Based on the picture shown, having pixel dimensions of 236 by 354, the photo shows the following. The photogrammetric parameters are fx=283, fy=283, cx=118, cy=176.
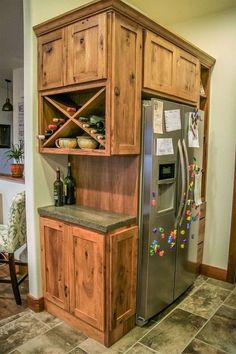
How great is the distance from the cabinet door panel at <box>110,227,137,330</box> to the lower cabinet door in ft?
0.25

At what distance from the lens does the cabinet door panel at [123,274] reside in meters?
2.01

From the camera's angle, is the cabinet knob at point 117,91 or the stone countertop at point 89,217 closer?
the cabinet knob at point 117,91

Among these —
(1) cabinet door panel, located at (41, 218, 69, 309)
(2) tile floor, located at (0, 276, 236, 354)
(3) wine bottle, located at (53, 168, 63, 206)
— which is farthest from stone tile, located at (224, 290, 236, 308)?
(3) wine bottle, located at (53, 168, 63, 206)

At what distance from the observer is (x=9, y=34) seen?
3.62 meters

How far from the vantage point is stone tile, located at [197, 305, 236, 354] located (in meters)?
2.09

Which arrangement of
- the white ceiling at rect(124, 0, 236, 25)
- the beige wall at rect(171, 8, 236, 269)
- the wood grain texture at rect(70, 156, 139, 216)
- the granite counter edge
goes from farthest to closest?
the beige wall at rect(171, 8, 236, 269), the white ceiling at rect(124, 0, 236, 25), the wood grain texture at rect(70, 156, 139, 216), the granite counter edge

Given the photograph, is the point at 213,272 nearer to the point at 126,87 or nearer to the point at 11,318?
the point at 11,318

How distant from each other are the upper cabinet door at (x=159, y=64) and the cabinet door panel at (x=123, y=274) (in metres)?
1.12

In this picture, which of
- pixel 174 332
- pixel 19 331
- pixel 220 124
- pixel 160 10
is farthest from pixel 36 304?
pixel 160 10

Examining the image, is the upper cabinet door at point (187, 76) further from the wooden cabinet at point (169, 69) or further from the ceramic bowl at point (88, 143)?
the ceramic bowl at point (88, 143)

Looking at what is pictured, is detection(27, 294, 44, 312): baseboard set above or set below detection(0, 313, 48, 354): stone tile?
above

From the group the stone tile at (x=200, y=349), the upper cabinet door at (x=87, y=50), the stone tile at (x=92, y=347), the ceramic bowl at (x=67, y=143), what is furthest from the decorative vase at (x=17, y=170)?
the stone tile at (x=200, y=349)

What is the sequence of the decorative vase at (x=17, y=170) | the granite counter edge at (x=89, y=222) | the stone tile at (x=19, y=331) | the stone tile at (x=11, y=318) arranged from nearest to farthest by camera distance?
the granite counter edge at (x=89, y=222)
the stone tile at (x=19, y=331)
the stone tile at (x=11, y=318)
the decorative vase at (x=17, y=170)

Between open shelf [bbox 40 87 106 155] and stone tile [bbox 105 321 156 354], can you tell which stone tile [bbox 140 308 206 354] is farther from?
open shelf [bbox 40 87 106 155]
